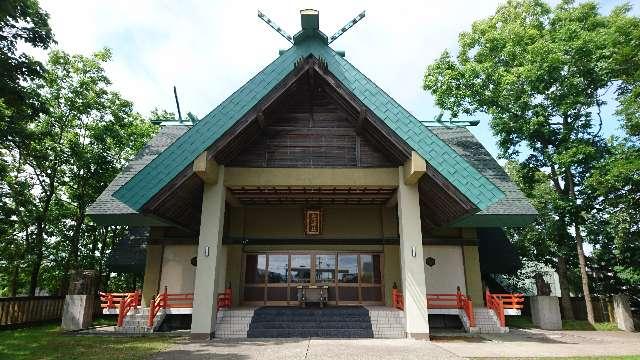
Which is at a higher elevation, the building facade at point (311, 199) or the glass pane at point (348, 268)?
the building facade at point (311, 199)

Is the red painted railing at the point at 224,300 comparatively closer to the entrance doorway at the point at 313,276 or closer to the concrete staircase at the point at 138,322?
the entrance doorway at the point at 313,276

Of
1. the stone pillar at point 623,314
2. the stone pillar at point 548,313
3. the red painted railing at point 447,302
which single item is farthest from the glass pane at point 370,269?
the stone pillar at point 623,314

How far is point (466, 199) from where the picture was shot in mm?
9117

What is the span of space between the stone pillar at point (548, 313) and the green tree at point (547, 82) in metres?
2.91

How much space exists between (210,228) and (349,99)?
5235 millimetres

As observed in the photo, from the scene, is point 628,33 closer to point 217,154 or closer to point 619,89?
point 619,89

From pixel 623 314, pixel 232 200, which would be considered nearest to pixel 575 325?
pixel 623 314

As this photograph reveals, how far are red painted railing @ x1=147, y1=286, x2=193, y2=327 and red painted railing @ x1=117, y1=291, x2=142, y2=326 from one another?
19.6 inches

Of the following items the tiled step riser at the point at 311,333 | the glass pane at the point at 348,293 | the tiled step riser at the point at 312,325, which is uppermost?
the glass pane at the point at 348,293

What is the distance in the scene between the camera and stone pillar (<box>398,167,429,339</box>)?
9.48m

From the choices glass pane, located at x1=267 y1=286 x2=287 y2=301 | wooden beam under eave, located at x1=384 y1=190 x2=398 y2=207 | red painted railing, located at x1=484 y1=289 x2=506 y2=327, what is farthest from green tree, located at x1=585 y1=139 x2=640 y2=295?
glass pane, located at x1=267 y1=286 x2=287 y2=301

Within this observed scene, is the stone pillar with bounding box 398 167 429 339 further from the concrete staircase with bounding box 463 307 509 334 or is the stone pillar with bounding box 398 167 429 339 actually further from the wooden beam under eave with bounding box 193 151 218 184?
the wooden beam under eave with bounding box 193 151 218 184

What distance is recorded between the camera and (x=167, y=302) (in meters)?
12.5

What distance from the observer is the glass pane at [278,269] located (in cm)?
1409
